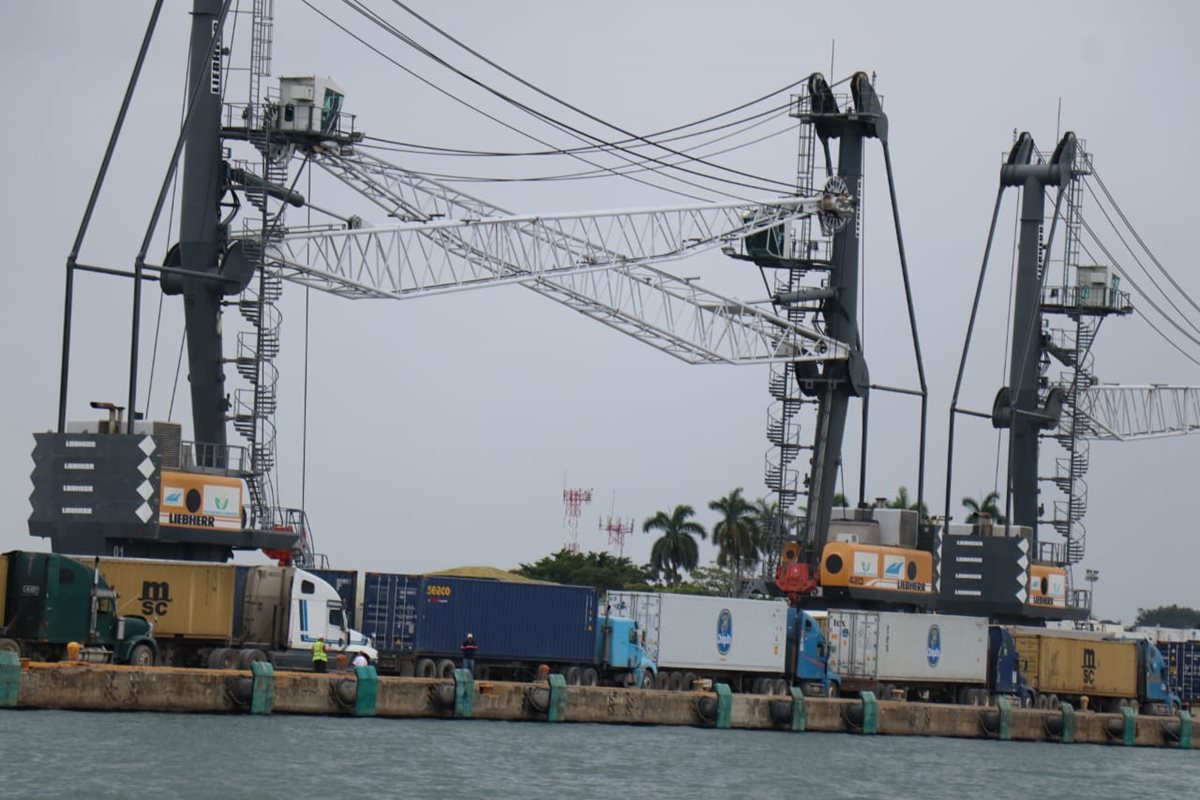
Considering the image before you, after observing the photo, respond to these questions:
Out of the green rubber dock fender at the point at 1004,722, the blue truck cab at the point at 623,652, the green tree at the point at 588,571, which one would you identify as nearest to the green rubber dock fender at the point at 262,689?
the blue truck cab at the point at 623,652

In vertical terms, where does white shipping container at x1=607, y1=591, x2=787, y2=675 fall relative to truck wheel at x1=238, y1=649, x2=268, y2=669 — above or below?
above

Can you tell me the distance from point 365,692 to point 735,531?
104 m

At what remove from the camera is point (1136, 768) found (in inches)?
2346

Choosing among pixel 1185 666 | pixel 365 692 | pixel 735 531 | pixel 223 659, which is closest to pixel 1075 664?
pixel 1185 666

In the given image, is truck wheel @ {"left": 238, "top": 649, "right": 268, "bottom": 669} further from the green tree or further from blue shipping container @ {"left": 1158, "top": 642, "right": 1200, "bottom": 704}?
the green tree

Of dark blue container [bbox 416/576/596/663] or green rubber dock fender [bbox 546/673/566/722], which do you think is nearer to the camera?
green rubber dock fender [bbox 546/673/566/722]

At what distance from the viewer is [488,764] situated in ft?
143

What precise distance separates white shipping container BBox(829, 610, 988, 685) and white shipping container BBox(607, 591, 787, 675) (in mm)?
3683

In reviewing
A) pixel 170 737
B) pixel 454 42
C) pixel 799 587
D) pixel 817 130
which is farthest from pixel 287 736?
pixel 817 130

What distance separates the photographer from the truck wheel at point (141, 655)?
48.9 meters

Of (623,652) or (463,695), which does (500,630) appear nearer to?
(623,652)

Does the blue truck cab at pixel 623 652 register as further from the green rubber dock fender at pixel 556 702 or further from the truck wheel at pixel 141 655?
the truck wheel at pixel 141 655

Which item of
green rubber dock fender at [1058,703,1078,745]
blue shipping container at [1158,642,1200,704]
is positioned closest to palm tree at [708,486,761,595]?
blue shipping container at [1158,642,1200,704]

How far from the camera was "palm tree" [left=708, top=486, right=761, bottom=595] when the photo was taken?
150 m
